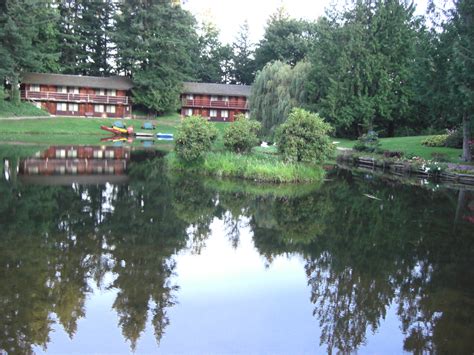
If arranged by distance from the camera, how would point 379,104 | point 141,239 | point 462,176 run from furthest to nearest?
1. point 379,104
2. point 462,176
3. point 141,239

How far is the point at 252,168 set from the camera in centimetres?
2323

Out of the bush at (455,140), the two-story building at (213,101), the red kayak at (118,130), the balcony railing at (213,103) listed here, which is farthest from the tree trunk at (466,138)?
the balcony railing at (213,103)

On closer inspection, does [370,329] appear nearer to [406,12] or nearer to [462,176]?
[462,176]

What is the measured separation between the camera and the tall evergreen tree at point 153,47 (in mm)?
65812

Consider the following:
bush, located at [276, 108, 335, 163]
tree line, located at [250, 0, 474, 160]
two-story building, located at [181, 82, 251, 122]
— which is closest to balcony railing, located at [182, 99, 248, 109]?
two-story building, located at [181, 82, 251, 122]

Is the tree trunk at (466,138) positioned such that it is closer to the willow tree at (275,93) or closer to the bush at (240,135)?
the bush at (240,135)

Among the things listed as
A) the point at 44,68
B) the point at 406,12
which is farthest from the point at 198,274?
the point at 44,68

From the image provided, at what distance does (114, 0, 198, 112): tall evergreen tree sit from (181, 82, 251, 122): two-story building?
3.12 meters

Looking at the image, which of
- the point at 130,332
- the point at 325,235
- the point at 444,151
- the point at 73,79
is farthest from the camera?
the point at 73,79

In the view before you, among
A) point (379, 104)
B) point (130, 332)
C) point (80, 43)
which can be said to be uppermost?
point (80, 43)

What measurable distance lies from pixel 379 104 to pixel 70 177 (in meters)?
32.6

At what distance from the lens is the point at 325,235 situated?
Answer: 12.3 meters

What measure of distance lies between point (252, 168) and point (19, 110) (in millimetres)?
44866

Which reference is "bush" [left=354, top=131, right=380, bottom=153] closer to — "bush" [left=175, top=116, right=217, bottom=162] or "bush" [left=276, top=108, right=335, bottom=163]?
"bush" [left=276, top=108, right=335, bottom=163]
